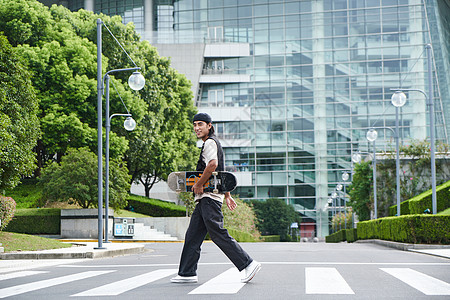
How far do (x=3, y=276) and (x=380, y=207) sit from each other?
114ft

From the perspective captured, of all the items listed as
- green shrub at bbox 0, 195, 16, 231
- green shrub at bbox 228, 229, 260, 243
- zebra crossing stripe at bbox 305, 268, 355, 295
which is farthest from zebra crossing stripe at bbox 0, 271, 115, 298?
green shrub at bbox 228, 229, 260, 243

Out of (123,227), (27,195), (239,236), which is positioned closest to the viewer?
(123,227)

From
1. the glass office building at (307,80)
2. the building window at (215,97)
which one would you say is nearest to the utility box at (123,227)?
the glass office building at (307,80)

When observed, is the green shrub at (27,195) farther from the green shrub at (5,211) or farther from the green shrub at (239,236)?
A: the green shrub at (5,211)

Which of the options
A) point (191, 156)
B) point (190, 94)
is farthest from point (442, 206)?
point (190, 94)

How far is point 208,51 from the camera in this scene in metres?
66.6

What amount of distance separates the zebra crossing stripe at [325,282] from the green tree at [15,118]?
1048 centimetres

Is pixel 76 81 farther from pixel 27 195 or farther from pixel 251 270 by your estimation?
pixel 251 270

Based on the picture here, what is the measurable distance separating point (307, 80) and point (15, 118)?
48375 millimetres

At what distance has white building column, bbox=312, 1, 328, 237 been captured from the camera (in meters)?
63.3

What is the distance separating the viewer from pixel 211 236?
782 centimetres

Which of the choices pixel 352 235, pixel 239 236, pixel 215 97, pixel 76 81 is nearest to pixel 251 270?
pixel 76 81

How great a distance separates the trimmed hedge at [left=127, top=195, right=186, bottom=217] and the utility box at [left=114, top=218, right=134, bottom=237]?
25.9 feet

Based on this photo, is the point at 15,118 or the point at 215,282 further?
the point at 15,118
